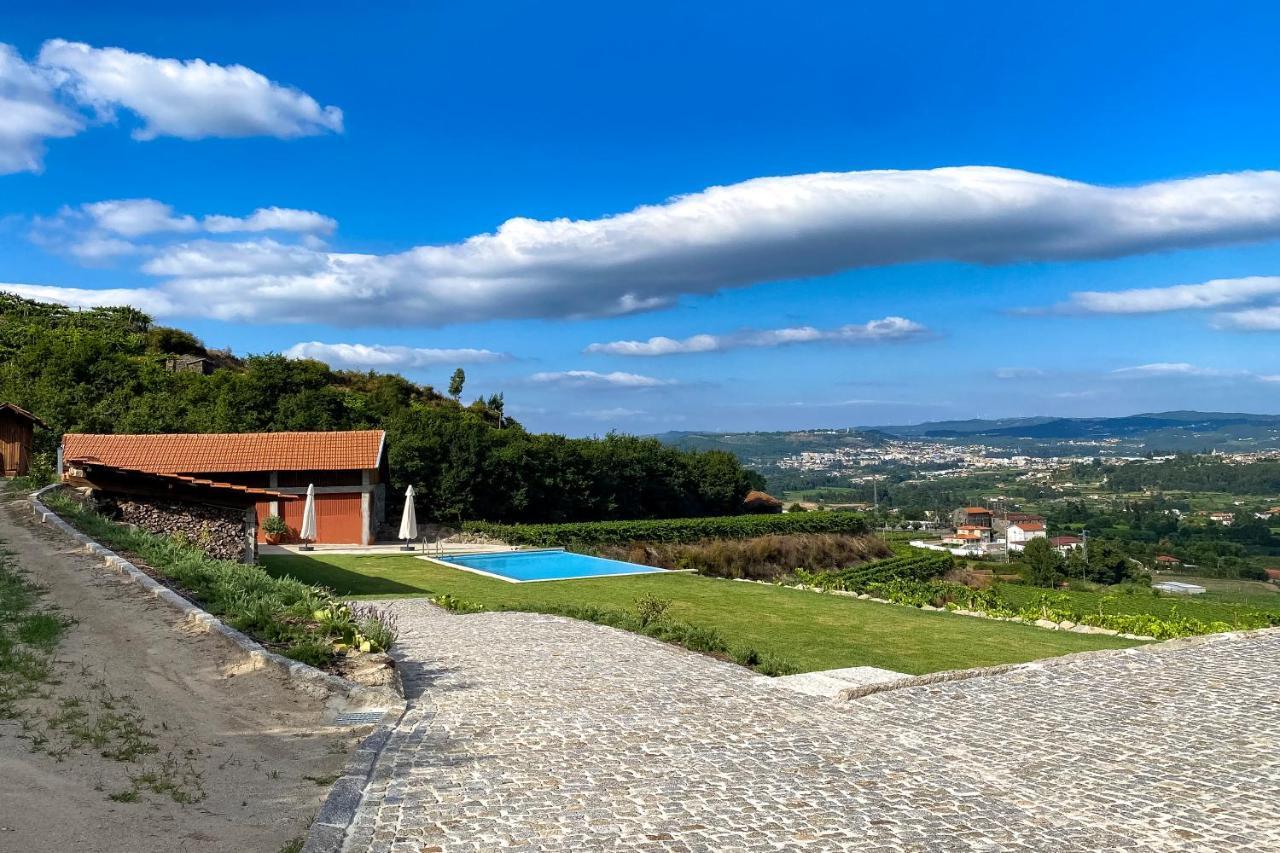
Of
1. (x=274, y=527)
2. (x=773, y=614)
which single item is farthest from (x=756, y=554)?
(x=773, y=614)

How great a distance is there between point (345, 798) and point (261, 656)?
3.24m

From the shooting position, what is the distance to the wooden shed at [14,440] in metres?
25.2

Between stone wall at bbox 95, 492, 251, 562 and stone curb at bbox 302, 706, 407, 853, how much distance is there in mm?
11479

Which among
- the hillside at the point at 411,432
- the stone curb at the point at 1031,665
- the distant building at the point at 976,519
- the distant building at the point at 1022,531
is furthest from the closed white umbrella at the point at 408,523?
the distant building at the point at 976,519

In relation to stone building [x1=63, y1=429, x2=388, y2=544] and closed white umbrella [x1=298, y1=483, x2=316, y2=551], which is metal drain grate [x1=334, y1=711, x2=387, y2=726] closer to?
closed white umbrella [x1=298, y1=483, x2=316, y2=551]

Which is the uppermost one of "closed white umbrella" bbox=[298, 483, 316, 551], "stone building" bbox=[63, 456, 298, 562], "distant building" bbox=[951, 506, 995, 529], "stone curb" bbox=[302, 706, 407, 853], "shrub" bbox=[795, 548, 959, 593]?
"stone building" bbox=[63, 456, 298, 562]

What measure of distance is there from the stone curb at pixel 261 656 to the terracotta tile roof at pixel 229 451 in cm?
1766

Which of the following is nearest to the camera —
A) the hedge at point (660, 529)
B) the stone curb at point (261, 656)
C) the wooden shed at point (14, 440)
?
the stone curb at point (261, 656)

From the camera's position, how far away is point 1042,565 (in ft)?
150

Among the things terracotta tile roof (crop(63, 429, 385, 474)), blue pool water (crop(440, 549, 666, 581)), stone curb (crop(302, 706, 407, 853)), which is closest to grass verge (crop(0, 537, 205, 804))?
stone curb (crop(302, 706, 407, 853))

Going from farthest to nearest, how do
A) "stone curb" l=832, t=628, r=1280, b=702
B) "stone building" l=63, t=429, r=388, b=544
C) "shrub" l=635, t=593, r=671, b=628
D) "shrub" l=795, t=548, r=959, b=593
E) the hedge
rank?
1. the hedge
2. "stone building" l=63, t=429, r=388, b=544
3. "shrub" l=795, t=548, r=959, b=593
4. "shrub" l=635, t=593, r=671, b=628
5. "stone curb" l=832, t=628, r=1280, b=702

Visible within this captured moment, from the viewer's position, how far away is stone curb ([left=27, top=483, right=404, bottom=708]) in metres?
8.26

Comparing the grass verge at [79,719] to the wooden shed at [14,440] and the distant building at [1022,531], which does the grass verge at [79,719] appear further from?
the distant building at [1022,531]

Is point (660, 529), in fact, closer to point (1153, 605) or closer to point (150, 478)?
point (1153, 605)
